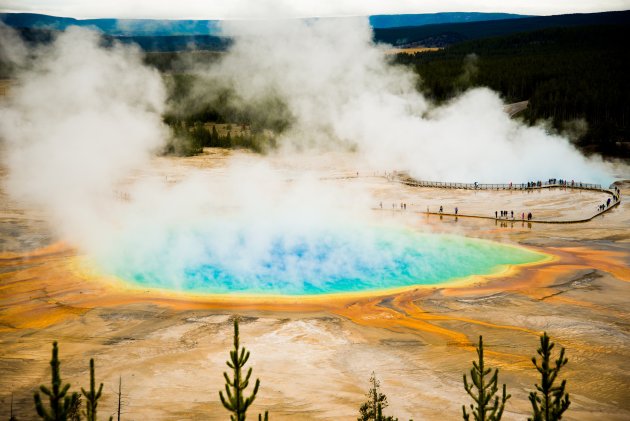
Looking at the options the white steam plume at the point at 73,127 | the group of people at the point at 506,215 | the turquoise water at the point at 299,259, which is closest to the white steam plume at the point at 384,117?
the group of people at the point at 506,215

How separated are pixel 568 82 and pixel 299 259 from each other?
4937cm

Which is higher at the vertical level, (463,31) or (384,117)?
(463,31)

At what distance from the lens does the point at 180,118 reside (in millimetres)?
64375

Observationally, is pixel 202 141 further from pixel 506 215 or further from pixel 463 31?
pixel 463 31

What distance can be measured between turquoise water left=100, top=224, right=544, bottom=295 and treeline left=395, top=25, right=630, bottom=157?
3101cm

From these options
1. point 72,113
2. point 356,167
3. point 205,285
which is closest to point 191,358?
point 205,285

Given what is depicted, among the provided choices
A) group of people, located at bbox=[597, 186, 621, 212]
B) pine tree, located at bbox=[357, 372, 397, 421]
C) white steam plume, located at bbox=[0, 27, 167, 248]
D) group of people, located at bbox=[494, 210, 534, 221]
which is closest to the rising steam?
white steam plume, located at bbox=[0, 27, 167, 248]

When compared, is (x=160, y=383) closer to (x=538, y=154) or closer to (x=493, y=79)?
(x=538, y=154)

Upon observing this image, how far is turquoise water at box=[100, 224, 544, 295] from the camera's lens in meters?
20.1

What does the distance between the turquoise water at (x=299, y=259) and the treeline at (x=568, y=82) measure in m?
31.0

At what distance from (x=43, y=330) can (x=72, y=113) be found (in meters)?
17.1

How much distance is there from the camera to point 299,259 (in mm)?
23328

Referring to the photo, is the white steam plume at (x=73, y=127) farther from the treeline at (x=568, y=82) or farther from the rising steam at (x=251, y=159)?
the treeline at (x=568, y=82)

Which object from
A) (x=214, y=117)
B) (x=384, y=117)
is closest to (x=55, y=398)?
(x=384, y=117)
